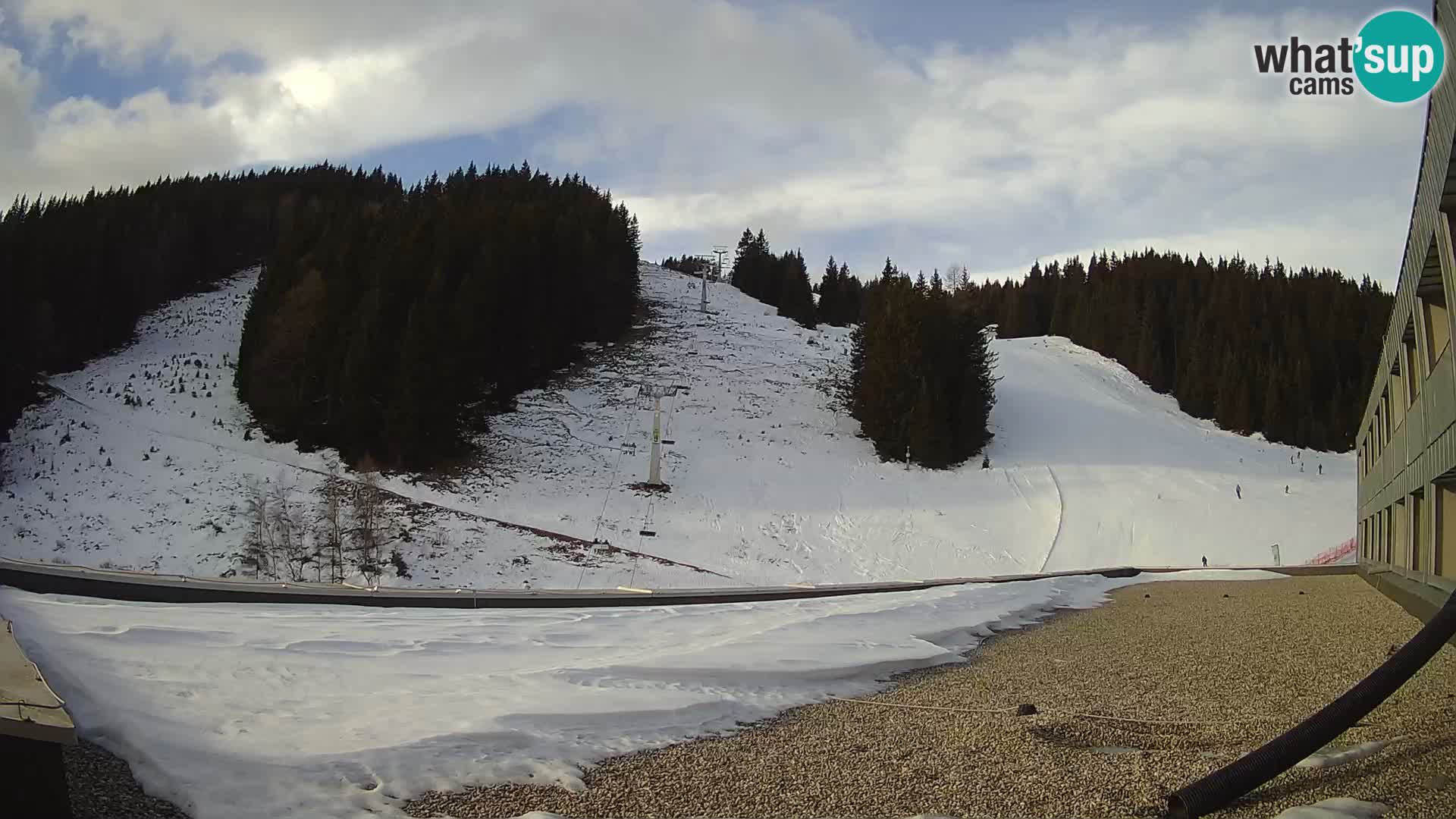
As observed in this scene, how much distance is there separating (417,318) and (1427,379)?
33141mm

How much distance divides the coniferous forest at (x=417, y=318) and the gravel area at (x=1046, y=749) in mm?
29725

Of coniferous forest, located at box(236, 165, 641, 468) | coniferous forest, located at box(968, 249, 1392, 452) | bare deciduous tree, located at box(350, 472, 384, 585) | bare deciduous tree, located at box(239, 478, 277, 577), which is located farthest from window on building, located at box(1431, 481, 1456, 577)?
coniferous forest, located at box(968, 249, 1392, 452)

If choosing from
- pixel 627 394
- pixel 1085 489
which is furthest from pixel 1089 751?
pixel 627 394

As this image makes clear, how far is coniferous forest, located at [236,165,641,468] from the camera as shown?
35344mm

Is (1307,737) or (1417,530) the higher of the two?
(1417,530)

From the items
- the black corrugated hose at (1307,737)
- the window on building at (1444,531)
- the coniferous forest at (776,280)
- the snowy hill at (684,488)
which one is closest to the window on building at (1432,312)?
the window on building at (1444,531)

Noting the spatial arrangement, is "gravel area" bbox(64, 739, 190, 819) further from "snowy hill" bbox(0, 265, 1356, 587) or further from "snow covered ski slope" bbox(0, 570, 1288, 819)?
"snowy hill" bbox(0, 265, 1356, 587)

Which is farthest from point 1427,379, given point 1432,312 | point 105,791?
point 105,791

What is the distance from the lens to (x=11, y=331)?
38.9 metres

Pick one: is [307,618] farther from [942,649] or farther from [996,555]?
[996,555]

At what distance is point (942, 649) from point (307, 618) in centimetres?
688

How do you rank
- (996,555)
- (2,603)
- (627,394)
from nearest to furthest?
(2,603)
(996,555)
(627,394)

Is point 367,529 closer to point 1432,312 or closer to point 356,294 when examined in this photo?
point 356,294

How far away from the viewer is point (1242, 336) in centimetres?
6331
